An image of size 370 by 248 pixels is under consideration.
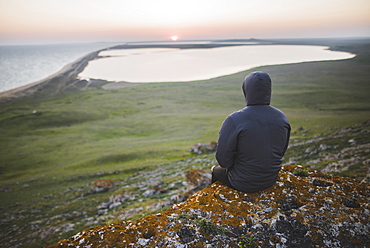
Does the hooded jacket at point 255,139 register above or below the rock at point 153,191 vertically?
above

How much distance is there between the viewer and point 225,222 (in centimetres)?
434

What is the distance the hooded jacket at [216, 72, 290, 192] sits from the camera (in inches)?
194

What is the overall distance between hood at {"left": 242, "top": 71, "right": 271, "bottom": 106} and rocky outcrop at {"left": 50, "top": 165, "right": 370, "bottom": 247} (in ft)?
7.43

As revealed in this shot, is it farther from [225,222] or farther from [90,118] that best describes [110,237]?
[90,118]

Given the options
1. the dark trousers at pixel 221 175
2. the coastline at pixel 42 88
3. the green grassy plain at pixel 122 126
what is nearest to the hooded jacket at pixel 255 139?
the dark trousers at pixel 221 175

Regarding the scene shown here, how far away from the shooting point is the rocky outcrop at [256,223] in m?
3.95

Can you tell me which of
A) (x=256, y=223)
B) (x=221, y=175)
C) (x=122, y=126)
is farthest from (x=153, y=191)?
(x=122, y=126)

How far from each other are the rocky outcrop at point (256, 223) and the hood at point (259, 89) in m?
2.26

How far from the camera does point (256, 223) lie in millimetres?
4352

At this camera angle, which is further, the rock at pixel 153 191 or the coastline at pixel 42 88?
the coastline at pixel 42 88

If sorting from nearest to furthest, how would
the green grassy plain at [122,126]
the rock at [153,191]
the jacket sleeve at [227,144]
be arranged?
the jacket sleeve at [227,144]
the rock at [153,191]
the green grassy plain at [122,126]

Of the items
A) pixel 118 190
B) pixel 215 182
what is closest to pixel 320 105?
pixel 118 190

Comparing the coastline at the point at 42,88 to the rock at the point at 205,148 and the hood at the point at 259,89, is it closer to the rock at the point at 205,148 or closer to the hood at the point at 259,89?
the rock at the point at 205,148

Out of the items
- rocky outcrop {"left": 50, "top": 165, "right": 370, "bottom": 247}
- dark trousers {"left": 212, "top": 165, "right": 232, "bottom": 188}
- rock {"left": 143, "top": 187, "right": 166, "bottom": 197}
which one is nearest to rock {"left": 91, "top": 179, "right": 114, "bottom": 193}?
rock {"left": 143, "top": 187, "right": 166, "bottom": 197}
